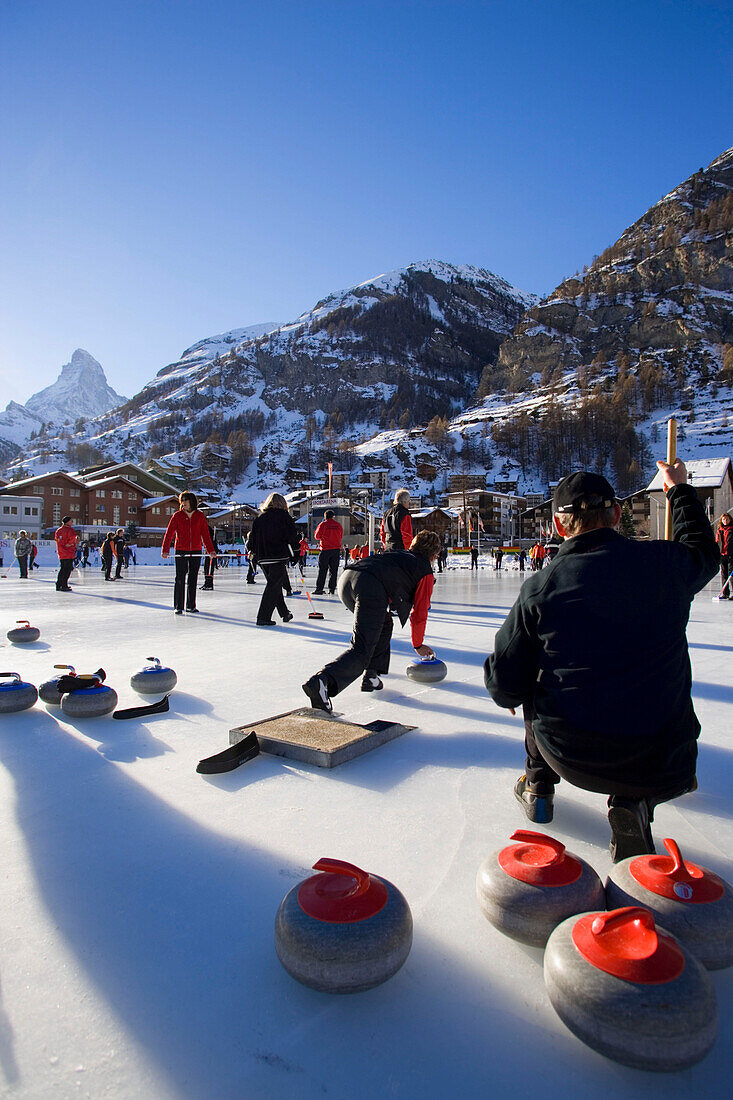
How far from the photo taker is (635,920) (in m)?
1.04

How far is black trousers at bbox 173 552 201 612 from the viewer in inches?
305

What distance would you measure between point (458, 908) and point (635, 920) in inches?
20.1

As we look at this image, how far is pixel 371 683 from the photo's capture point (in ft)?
12.0

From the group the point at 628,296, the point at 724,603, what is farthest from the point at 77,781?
the point at 628,296

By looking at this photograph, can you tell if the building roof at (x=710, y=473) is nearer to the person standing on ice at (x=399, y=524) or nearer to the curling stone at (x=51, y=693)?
the person standing on ice at (x=399, y=524)

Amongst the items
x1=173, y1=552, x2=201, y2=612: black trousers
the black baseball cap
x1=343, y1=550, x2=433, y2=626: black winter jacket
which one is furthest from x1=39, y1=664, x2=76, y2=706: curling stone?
x1=173, y1=552, x2=201, y2=612: black trousers

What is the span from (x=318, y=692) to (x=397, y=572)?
0.86 meters

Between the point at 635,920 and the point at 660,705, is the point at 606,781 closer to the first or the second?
the point at 660,705

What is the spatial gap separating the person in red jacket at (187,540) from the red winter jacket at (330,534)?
2.45 metres

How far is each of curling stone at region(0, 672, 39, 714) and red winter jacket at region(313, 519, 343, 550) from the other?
668cm

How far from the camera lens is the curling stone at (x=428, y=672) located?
3834mm

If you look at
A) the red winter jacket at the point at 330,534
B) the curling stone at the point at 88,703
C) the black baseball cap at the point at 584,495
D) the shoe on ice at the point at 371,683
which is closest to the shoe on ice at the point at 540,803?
the black baseball cap at the point at 584,495

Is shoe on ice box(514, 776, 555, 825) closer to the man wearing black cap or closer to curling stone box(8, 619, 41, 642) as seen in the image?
the man wearing black cap

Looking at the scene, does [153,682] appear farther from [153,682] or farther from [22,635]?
[22,635]
